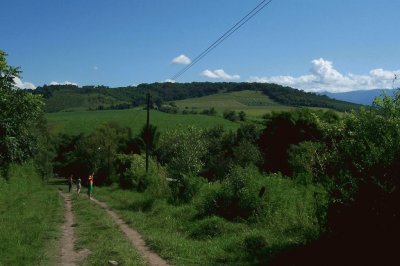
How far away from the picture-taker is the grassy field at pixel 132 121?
11300 centimetres

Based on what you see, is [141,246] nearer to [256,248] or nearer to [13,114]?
[256,248]

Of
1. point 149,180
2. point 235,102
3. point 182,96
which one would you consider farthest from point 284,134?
point 182,96

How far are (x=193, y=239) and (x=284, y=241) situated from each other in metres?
3.16

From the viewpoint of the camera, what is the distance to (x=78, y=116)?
13550cm

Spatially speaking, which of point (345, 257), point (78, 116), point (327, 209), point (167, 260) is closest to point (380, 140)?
point (327, 209)

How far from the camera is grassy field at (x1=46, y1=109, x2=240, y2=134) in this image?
113m

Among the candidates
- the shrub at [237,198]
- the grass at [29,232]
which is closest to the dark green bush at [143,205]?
the grass at [29,232]

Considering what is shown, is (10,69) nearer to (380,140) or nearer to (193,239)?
(193,239)

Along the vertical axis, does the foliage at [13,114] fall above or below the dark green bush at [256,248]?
above

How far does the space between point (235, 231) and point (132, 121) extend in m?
106

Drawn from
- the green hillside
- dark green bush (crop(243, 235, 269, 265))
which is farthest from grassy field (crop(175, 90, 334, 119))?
dark green bush (crop(243, 235, 269, 265))

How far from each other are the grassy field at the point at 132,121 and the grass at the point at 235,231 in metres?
90.9

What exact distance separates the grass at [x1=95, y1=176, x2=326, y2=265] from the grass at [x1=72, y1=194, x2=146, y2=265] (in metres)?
0.85

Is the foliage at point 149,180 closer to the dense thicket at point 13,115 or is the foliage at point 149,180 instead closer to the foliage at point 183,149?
the dense thicket at point 13,115
